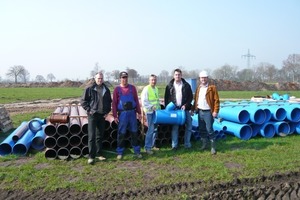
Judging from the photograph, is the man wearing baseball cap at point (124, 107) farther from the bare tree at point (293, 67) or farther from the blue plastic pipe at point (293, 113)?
the bare tree at point (293, 67)

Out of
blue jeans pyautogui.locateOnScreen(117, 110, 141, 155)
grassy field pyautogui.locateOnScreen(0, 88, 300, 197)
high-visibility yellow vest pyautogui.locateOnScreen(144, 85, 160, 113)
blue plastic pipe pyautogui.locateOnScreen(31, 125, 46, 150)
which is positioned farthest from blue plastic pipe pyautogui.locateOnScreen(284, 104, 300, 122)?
blue plastic pipe pyautogui.locateOnScreen(31, 125, 46, 150)

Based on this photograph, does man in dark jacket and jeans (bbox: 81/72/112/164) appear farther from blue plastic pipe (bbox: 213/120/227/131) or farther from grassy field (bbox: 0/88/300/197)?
blue plastic pipe (bbox: 213/120/227/131)

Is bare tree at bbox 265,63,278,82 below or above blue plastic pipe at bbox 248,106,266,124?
above

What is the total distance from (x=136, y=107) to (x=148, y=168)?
1.64 meters

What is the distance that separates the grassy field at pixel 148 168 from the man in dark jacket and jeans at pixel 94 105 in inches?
20.4

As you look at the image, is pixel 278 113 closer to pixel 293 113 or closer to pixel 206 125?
pixel 293 113

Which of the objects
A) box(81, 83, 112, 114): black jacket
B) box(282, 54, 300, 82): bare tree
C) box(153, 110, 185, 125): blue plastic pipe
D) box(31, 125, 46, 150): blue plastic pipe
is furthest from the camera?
box(282, 54, 300, 82): bare tree

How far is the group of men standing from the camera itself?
711 centimetres

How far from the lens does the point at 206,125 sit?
8023mm

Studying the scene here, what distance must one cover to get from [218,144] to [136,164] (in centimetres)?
304

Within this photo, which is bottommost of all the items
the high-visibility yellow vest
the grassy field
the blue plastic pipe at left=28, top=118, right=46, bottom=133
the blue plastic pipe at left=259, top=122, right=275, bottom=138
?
the grassy field

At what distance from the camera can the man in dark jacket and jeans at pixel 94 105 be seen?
7.05 metres

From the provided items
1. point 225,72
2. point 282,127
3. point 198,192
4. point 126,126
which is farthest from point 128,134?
point 225,72

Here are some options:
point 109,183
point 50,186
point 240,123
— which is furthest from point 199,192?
point 240,123
